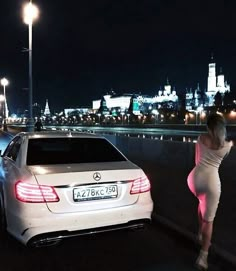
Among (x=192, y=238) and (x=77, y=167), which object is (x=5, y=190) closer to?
(x=77, y=167)

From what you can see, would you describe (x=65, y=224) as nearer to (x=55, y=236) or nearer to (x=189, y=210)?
(x=55, y=236)

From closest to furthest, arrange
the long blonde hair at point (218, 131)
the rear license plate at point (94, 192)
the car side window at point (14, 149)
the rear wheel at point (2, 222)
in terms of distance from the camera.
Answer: the long blonde hair at point (218, 131)
the rear license plate at point (94, 192)
the rear wheel at point (2, 222)
the car side window at point (14, 149)

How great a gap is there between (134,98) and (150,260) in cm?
19201

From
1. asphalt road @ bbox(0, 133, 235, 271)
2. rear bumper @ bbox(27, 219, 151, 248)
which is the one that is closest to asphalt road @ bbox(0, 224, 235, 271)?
asphalt road @ bbox(0, 133, 235, 271)

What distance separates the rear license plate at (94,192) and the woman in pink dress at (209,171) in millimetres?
1027

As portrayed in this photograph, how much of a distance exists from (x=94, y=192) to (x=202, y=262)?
1.47 m

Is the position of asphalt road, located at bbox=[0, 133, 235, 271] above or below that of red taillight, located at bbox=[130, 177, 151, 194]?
below

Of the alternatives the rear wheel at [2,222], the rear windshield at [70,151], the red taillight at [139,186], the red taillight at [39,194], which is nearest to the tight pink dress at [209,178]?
the red taillight at [139,186]

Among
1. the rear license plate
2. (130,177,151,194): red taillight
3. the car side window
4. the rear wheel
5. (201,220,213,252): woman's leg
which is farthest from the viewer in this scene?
the car side window

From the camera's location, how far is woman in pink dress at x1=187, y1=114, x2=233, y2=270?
4.90 metres

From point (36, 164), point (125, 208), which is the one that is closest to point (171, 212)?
point (125, 208)

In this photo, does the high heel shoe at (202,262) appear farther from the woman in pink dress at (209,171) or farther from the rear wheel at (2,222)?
the rear wheel at (2,222)

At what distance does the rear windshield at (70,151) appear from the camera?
5.87 metres

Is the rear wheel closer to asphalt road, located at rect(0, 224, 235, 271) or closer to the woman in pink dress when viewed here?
asphalt road, located at rect(0, 224, 235, 271)
